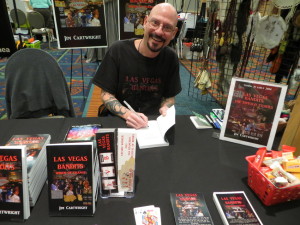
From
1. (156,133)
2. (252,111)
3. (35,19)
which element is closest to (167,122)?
(156,133)

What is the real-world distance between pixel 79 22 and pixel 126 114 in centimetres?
160

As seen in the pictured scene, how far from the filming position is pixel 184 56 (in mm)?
5465

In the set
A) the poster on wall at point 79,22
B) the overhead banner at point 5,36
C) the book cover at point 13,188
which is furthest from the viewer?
the poster on wall at point 79,22

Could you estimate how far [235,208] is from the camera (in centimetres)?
74

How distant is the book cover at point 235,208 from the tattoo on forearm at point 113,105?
0.75m

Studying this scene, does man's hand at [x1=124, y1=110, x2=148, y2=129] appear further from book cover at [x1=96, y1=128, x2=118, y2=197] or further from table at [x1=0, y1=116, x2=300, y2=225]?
book cover at [x1=96, y1=128, x2=118, y2=197]

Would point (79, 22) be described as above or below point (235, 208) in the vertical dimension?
above

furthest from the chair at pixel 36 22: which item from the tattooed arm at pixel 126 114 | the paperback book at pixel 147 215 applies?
the paperback book at pixel 147 215

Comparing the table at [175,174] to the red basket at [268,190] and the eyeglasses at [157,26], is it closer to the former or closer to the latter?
the red basket at [268,190]

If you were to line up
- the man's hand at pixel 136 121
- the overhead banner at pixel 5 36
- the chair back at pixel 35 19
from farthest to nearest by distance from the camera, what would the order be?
the chair back at pixel 35 19 → the overhead banner at pixel 5 36 → the man's hand at pixel 136 121

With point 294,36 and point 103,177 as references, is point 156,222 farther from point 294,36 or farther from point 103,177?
point 294,36

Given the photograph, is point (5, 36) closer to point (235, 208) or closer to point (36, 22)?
point (235, 208)

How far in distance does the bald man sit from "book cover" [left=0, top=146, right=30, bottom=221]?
79cm

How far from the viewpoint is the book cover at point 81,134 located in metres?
0.99
